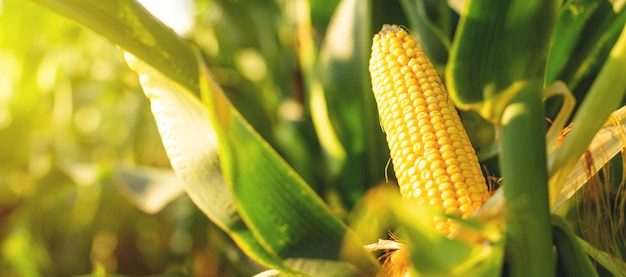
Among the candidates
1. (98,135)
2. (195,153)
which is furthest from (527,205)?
(98,135)

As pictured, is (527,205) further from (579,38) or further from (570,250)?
(579,38)

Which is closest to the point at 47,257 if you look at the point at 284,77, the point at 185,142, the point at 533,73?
the point at 284,77

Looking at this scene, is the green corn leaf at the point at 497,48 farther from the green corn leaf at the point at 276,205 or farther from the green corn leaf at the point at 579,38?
the green corn leaf at the point at 579,38

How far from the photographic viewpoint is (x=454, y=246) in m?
0.38

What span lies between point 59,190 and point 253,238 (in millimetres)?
1444

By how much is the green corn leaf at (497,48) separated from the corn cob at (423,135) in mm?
59

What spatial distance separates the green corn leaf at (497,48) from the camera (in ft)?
1.67

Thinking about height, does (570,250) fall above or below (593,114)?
below

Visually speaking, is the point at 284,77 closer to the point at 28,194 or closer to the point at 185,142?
the point at 28,194

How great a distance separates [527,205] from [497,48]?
5.2 inches

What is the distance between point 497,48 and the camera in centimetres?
51

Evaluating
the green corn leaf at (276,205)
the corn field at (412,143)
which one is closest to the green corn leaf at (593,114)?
the corn field at (412,143)

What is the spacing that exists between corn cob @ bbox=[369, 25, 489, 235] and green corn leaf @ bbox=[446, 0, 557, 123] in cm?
6

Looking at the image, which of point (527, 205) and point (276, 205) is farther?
point (276, 205)
